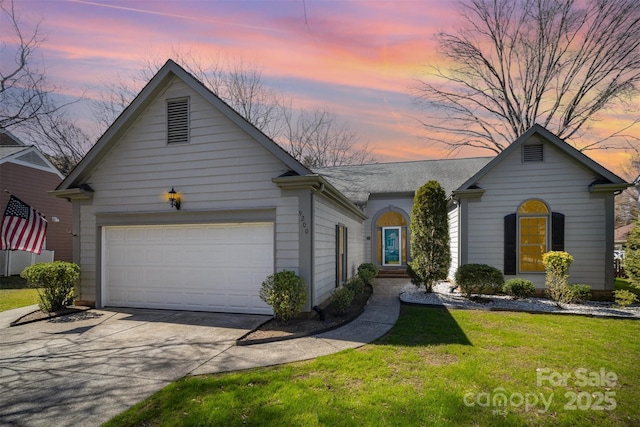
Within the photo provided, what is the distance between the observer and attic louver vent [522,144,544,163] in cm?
1107

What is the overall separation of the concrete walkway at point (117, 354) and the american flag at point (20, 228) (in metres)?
1.87

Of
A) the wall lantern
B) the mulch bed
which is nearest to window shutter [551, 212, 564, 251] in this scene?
the mulch bed

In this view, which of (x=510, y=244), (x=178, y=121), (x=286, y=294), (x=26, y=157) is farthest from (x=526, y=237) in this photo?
(x=26, y=157)

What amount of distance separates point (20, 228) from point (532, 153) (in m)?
15.8

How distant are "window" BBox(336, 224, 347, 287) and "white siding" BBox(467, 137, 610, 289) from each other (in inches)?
177

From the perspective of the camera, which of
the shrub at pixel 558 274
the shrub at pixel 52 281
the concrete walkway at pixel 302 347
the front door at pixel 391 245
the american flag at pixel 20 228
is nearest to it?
the concrete walkway at pixel 302 347

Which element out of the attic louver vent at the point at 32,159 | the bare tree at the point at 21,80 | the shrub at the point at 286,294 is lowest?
the shrub at the point at 286,294

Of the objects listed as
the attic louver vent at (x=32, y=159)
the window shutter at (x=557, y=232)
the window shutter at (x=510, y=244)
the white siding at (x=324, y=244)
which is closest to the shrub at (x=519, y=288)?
the window shutter at (x=510, y=244)

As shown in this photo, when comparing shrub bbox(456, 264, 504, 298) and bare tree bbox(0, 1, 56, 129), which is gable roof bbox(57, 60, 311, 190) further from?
shrub bbox(456, 264, 504, 298)

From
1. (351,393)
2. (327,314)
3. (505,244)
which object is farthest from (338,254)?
(351,393)

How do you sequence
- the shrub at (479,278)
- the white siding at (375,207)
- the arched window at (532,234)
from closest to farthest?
the shrub at (479,278), the arched window at (532,234), the white siding at (375,207)

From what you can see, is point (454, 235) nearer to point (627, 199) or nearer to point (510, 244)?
point (510, 244)

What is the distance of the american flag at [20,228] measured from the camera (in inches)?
339

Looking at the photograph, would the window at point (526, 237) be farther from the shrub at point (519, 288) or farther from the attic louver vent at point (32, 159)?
the attic louver vent at point (32, 159)
